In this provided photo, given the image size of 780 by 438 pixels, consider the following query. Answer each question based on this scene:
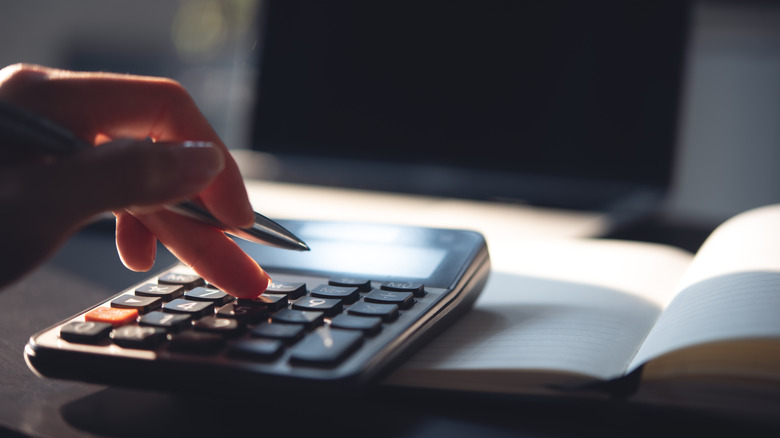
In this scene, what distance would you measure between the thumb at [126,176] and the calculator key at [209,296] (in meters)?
0.08

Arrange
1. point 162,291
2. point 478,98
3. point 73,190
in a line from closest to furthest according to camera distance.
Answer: point 73,190 < point 162,291 < point 478,98

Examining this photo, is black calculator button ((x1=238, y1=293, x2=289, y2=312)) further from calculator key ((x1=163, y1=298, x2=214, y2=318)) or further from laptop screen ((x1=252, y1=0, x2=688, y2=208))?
laptop screen ((x1=252, y1=0, x2=688, y2=208))

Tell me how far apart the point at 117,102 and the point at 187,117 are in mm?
38

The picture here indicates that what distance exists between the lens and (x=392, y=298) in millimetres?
361

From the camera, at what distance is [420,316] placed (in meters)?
0.34

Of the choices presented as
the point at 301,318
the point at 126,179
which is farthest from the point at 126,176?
the point at 301,318

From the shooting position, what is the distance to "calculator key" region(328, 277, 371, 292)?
38cm

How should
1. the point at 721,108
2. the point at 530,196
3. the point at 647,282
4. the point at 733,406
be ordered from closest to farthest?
1. the point at 733,406
2. the point at 647,282
3. the point at 530,196
4. the point at 721,108

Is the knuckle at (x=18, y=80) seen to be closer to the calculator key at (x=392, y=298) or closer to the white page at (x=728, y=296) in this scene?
the calculator key at (x=392, y=298)

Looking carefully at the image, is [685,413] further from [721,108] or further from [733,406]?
[721,108]

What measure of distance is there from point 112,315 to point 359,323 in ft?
0.39

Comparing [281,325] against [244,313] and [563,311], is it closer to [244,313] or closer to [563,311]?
[244,313]

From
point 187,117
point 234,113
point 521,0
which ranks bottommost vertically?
point 234,113

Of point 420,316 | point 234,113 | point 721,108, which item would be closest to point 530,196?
point 721,108
